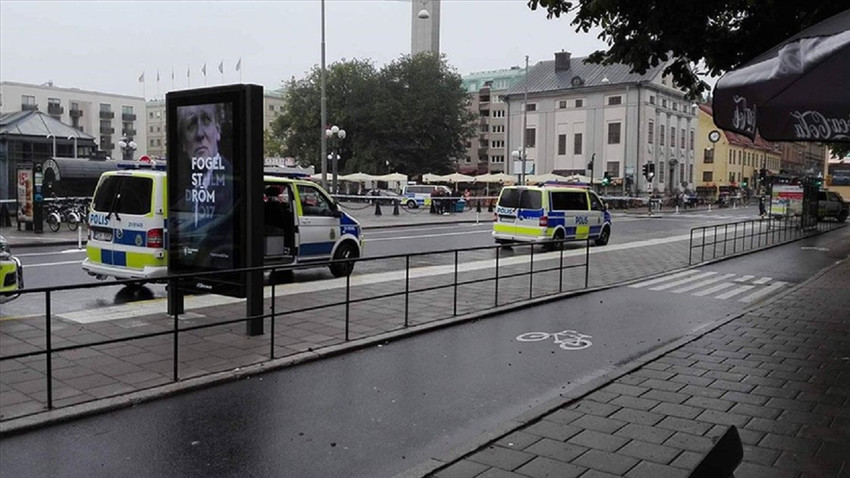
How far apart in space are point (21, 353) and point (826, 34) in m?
6.02

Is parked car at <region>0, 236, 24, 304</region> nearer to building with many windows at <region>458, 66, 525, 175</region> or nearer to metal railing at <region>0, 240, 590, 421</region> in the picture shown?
metal railing at <region>0, 240, 590, 421</region>

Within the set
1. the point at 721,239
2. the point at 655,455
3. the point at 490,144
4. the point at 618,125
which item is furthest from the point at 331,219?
the point at 490,144

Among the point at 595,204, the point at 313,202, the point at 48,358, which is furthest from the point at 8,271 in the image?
the point at 595,204

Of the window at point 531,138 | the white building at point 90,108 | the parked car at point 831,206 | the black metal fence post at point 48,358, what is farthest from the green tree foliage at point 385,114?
the black metal fence post at point 48,358

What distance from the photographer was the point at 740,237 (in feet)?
79.6

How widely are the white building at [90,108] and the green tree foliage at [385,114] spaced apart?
136 feet

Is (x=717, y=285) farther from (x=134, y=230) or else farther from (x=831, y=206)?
(x=831, y=206)

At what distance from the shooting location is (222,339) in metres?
7.95

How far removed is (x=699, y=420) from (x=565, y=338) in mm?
3330

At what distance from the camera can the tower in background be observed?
93.9 metres

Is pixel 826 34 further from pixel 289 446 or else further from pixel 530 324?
pixel 530 324

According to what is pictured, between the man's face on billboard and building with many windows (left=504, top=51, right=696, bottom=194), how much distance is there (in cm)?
6588

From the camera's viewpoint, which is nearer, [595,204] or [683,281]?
[683,281]

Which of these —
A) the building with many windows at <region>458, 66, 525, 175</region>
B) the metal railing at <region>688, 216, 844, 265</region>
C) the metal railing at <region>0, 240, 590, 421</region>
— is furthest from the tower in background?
the metal railing at <region>0, 240, 590, 421</region>
